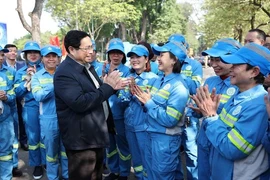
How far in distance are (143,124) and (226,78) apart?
1.19 meters

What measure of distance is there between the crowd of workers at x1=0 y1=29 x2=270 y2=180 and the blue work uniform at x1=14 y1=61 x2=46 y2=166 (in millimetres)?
16

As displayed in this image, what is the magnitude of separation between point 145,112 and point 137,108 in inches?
11.5

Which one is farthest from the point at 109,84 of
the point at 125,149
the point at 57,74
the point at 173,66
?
the point at 125,149

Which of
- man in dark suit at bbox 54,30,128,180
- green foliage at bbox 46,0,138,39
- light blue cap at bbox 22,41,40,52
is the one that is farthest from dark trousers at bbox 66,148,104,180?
green foliage at bbox 46,0,138,39

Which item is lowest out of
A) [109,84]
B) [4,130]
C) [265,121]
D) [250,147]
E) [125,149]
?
[125,149]

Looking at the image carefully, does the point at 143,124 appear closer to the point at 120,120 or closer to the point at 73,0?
the point at 120,120

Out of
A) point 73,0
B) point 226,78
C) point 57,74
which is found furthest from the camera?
point 73,0

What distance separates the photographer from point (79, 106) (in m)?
2.53

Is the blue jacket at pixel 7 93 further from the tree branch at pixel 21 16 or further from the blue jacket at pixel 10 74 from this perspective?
the tree branch at pixel 21 16

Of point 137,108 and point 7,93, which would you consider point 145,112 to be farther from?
point 7,93

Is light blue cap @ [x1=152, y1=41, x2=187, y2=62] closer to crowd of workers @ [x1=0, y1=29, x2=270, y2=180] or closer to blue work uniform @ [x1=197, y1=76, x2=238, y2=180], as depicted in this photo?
crowd of workers @ [x1=0, y1=29, x2=270, y2=180]

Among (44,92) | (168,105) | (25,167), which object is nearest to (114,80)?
(168,105)

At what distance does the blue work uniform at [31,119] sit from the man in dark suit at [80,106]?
1.86 metres

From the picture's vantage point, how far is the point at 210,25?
23.3 m
